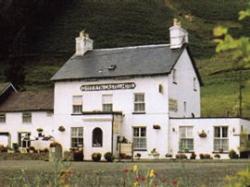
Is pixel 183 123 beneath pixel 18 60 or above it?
beneath

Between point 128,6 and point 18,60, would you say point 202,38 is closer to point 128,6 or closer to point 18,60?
point 128,6

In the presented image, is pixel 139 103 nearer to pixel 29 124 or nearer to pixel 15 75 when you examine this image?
pixel 29 124

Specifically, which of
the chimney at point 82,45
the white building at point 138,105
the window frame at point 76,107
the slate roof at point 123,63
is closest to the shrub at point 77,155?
the white building at point 138,105

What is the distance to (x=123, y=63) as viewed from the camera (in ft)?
152

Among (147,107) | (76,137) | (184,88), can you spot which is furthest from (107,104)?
(184,88)

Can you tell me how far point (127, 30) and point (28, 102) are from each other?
4424 cm

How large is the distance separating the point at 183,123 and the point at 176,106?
8.47 feet

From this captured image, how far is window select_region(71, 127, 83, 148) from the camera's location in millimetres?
45500

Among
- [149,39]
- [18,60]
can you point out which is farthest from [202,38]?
[18,60]

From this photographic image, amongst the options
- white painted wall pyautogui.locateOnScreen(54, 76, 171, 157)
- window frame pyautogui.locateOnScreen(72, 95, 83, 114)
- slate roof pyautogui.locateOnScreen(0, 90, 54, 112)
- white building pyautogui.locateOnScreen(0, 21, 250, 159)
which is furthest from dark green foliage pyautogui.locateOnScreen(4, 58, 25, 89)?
white painted wall pyautogui.locateOnScreen(54, 76, 171, 157)

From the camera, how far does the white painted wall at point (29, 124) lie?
167ft

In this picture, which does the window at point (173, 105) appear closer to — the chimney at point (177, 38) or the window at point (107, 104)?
the chimney at point (177, 38)

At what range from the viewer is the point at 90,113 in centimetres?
4444

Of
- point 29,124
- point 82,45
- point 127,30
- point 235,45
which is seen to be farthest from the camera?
point 127,30
